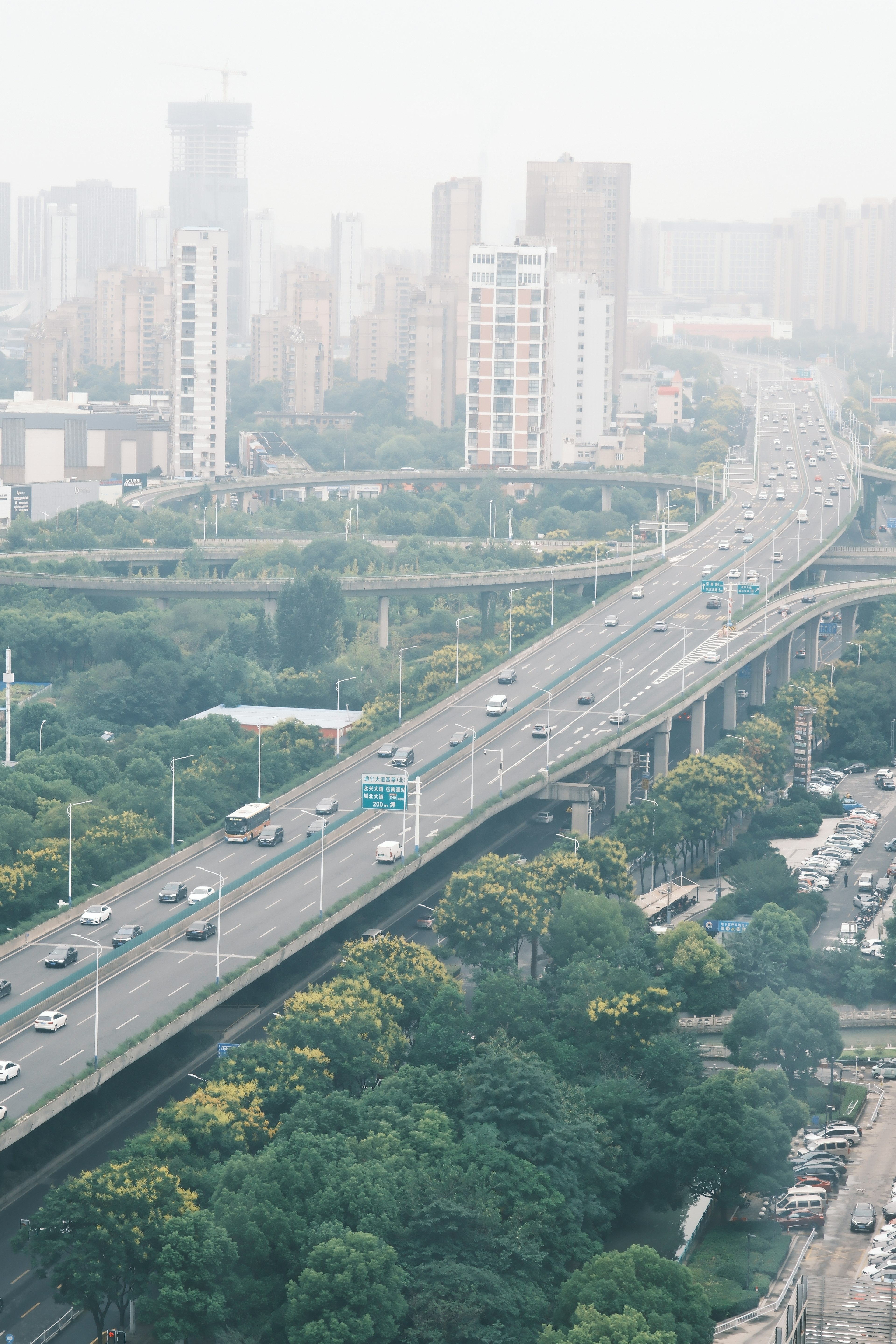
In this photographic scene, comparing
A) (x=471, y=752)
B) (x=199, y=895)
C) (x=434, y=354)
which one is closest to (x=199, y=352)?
(x=434, y=354)

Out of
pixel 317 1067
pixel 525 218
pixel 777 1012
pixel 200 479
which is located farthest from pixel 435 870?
pixel 525 218

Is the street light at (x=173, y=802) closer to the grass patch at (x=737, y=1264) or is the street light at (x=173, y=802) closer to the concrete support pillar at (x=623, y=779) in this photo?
the concrete support pillar at (x=623, y=779)

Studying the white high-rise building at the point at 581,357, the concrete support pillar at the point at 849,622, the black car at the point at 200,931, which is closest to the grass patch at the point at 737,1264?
the black car at the point at 200,931

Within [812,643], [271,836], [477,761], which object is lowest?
[271,836]

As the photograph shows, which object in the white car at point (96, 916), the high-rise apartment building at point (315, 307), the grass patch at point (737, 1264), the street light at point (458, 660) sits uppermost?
Answer: the high-rise apartment building at point (315, 307)

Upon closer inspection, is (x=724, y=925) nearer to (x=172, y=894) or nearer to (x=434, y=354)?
(x=172, y=894)

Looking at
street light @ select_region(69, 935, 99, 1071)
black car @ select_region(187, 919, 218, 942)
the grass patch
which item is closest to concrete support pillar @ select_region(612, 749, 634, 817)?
black car @ select_region(187, 919, 218, 942)

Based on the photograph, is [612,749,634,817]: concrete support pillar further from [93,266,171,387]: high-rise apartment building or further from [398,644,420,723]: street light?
[93,266,171,387]: high-rise apartment building

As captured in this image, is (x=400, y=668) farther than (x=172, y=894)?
Yes
